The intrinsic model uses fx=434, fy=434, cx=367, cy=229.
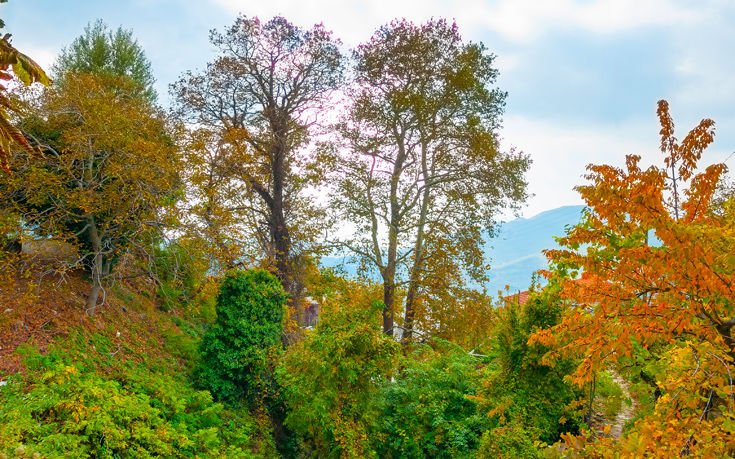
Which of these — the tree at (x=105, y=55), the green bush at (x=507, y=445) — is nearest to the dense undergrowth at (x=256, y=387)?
the green bush at (x=507, y=445)

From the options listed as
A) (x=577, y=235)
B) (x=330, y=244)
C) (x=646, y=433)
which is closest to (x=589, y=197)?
A: (x=577, y=235)

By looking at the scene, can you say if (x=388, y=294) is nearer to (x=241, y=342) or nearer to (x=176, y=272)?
(x=241, y=342)

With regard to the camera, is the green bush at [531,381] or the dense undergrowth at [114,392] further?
the green bush at [531,381]

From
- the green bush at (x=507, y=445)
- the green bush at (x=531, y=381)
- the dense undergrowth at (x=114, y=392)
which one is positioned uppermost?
the dense undergrowth at (x=114, y=392)

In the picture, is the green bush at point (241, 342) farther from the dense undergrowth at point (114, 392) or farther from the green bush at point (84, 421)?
the green bush at point (84, 421)

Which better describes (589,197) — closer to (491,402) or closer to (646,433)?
(646,433)

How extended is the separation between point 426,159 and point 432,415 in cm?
927

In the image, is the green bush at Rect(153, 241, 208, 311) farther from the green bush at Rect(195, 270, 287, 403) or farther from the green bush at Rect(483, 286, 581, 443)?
the green bush at Rect(483, 286, 581, 443)

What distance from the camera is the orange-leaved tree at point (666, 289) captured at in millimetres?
3689

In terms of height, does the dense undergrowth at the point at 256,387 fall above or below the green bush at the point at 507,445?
above

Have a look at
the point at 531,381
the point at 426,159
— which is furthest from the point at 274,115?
the point at 531,381

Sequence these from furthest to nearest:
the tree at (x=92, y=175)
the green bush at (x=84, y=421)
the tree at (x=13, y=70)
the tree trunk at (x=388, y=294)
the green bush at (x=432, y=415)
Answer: the tree trunk at (x=388, y=294)
the green bush at (x=432, y=415)
the tree at (x=92, y=175)
the green bush at (x=84, y=421)
the tree at (x=13, y=70)

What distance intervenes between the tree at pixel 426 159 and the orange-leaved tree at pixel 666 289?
899 centimetres

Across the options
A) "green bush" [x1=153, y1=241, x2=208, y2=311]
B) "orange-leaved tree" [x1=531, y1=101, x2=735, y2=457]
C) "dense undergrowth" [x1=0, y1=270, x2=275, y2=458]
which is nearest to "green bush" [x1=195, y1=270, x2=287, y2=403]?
"dense undergrowth" [x1=0, y1=270, x2=275, y2=458]
